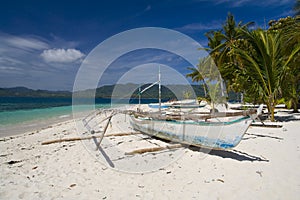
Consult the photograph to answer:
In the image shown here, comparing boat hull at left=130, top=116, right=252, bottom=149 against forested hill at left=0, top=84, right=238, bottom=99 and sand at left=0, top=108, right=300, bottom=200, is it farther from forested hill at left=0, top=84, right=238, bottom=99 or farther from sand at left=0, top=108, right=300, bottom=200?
forested hill at left=0, top=84, right=238, bottom=99

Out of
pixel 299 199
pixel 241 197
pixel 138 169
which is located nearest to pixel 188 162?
pixel 138 169

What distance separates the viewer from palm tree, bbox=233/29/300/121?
21.9ft

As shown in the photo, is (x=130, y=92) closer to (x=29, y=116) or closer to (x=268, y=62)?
(x=268, y=62)

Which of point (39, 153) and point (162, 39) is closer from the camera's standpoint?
point (39, 153)

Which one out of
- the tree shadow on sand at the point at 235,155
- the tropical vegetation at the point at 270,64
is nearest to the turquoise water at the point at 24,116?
the tree shadow on sand at the point at 235,155

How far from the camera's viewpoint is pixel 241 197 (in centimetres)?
213

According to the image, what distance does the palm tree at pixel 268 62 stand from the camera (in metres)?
6.66

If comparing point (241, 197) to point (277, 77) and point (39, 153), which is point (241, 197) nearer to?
point (39, 153)

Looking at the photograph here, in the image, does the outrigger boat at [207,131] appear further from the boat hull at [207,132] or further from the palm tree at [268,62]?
the palm tree at [268,62]

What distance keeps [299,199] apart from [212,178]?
1.05m

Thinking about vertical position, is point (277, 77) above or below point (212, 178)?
above

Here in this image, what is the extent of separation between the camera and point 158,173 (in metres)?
2.99

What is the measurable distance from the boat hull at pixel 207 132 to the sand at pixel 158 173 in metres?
0.29

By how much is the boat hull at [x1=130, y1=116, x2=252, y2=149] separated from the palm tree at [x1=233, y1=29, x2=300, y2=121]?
3990mm
